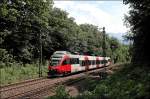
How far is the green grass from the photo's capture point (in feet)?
143

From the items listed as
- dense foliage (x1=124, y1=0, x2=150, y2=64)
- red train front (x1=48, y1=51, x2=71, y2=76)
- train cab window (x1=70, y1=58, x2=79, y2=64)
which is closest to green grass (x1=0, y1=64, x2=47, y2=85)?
red train front (x1=48, y1=51, x2=71, y2=76)

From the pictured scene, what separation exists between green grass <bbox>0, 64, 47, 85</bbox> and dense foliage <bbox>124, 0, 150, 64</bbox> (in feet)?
45.7

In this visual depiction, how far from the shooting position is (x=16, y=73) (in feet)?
157

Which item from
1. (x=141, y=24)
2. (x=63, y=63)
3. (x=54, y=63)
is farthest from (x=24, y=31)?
(x=141, y=24)

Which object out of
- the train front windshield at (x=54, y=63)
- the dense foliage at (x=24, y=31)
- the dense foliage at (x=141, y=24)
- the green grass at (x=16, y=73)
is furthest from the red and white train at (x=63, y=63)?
the dense foliage at (x=141, y=24)

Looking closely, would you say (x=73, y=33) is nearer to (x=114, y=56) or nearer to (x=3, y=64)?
(x=3, y=64)

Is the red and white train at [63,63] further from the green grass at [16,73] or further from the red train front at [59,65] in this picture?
the green grass at [16,73]

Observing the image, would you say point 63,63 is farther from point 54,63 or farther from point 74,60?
point 74,60

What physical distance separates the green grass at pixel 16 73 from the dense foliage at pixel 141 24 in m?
13.9

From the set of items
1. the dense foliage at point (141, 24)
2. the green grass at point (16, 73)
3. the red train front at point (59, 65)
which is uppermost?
the dense foliage at point (141, 24)

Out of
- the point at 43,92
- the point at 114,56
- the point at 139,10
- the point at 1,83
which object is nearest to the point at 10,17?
the point at 1,83

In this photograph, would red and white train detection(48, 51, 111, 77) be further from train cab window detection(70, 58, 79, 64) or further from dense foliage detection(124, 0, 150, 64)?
dense foliage detection(124, 0, 150, 64)

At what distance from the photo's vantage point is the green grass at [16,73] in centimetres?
4367

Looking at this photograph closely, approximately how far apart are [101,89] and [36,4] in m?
38.5
